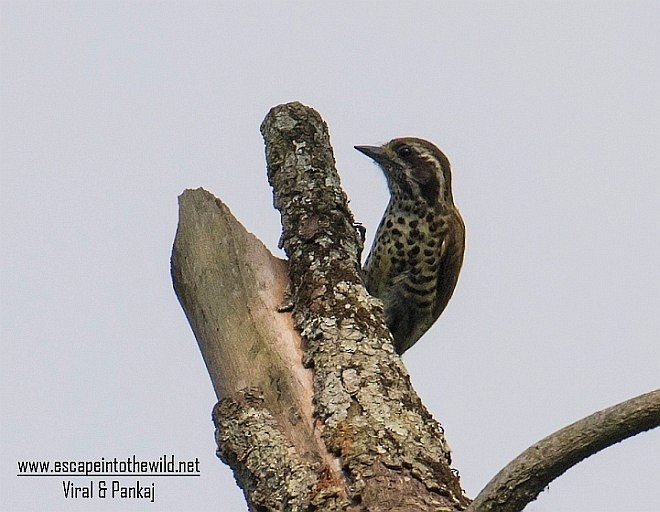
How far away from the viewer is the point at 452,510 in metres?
3.65

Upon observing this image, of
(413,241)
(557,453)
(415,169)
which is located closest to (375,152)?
(415,169)

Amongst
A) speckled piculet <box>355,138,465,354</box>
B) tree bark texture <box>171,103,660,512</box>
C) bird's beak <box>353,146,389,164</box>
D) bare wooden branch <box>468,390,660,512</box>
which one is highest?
bird's beak <box>353,146,389,164</box>

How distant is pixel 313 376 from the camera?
175 inches

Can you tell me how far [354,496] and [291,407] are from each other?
617 millimetres

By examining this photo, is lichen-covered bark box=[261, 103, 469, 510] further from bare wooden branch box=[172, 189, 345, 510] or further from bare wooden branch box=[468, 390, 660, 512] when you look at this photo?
bare wooden branch box=[468, 390, 660, 512]

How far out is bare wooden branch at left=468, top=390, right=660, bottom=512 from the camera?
3006 millimetres

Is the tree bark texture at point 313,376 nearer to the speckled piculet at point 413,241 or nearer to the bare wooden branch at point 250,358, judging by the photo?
the bare wooden branch at point 250,358

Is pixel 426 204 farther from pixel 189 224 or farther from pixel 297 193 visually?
pixel 189 224

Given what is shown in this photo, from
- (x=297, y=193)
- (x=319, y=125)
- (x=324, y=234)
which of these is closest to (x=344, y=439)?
(x=324, y=234)

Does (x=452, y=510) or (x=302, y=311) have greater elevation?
(x=302, y=311)

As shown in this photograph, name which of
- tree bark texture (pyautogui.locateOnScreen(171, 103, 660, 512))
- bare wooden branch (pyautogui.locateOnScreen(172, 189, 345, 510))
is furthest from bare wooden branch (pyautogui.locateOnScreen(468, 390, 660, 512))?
bare wooden branch (pyautogui.locateOnScreen(172, 189, 345, 510))

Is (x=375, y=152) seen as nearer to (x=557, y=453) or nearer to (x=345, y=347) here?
(x=345, y=347)

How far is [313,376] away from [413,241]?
8.27ft

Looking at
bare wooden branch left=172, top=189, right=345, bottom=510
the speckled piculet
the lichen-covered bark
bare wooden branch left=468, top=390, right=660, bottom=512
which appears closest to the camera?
bare wooden branch left=468, top=390, right=660, bottom=512
